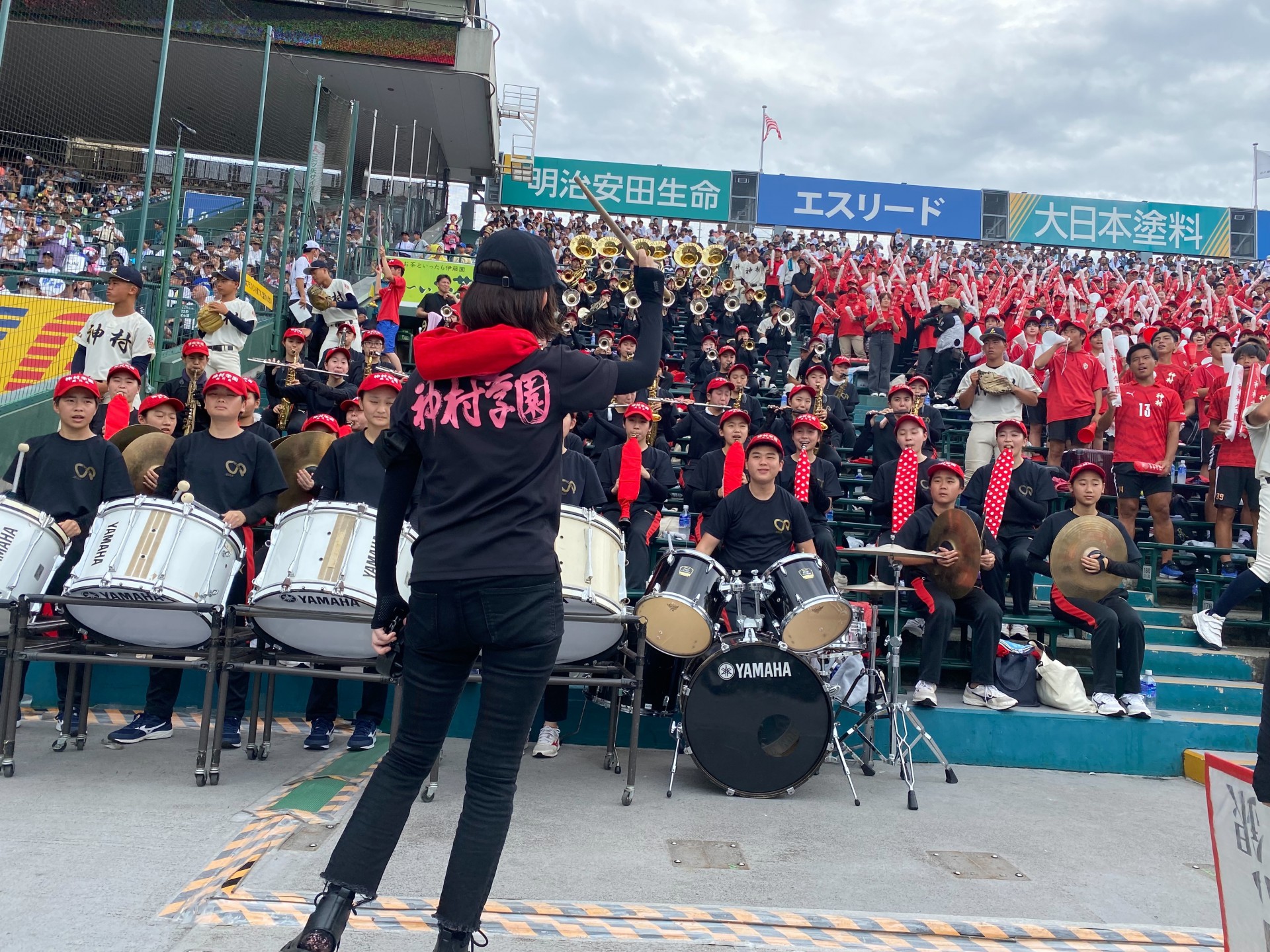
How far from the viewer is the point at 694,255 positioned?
67.8 ft

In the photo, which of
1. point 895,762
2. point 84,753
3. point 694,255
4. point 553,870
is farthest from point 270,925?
point 694,255

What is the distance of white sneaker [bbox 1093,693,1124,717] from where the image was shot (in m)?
7.11

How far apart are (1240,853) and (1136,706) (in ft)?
15.7

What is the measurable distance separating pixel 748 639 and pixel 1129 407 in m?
6.12

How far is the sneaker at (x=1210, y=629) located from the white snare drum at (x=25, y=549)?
8.46m

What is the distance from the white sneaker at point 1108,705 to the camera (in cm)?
711

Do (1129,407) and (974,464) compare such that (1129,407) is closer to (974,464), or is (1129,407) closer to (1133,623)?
(974,464)

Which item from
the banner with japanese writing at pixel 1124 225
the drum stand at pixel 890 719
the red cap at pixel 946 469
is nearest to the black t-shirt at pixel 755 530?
the drum stand at pixel 890 719

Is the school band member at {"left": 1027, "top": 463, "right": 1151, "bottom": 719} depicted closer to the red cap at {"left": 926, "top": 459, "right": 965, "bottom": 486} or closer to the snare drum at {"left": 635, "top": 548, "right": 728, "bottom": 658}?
the red cap at {"left": 926, "top": 459, "right": 965, "bottom": 486}

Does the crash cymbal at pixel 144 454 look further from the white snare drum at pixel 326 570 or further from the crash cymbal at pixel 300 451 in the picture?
the white snare drum at pixel 326 570

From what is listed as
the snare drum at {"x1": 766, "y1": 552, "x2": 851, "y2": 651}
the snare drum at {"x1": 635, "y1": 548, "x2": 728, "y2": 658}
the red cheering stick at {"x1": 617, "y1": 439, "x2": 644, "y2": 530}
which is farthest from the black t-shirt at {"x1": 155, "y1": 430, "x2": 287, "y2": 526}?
the red cheering stick at {"x1": 617, "y1": 439, "x2": 644, "y2": 530}

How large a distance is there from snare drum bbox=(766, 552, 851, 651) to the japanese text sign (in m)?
2.98

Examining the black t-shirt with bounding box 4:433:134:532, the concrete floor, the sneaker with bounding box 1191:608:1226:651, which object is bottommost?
the concrete floor

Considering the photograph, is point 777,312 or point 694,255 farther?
point 694,255
